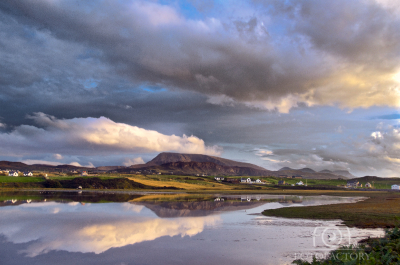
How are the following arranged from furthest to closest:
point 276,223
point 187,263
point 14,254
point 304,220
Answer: point 304,220 < point 276,223 < point 14,254 < point 187,263

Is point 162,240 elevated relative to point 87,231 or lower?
elevated

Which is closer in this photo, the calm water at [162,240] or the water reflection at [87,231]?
the calm water at [162,240]

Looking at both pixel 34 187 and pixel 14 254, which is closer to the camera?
pixel 14 254

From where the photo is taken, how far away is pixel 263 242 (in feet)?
74.4

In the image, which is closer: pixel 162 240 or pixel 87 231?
pixel 162 240

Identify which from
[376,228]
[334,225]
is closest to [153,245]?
[334,225]

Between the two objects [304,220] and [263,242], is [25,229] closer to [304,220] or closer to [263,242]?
[263,242]

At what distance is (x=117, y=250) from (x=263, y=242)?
37.8 ft

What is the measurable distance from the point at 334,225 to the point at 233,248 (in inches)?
606

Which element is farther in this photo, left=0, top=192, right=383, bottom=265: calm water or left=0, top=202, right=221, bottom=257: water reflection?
left=0, top=202, right=221, bottom=257: water reflection

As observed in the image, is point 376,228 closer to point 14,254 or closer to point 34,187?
point 14,254

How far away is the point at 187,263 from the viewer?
56.1 ft

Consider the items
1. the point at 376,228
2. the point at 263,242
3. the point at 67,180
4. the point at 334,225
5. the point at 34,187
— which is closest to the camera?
the point at 263,242

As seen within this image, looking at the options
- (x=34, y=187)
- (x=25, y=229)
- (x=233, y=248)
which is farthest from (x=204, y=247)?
(x=34, y=187)
